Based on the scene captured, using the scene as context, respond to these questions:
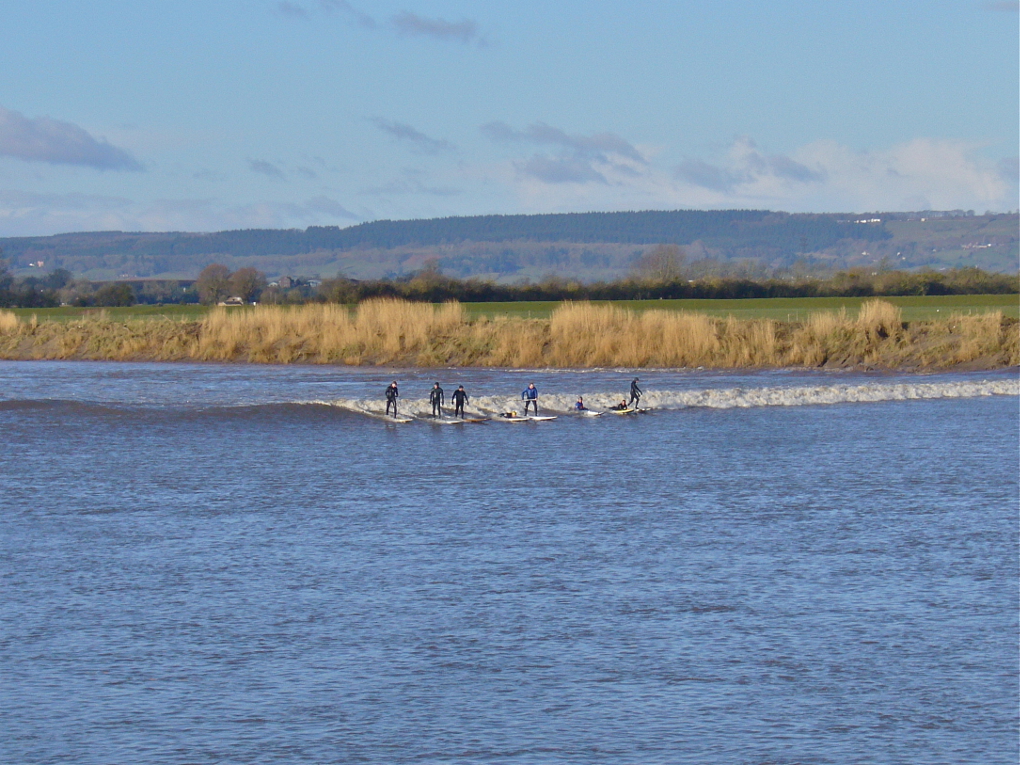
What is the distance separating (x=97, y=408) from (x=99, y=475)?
41.5ft

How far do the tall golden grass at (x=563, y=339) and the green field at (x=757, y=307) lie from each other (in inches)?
297

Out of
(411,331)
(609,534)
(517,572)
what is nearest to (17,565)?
(517,572)

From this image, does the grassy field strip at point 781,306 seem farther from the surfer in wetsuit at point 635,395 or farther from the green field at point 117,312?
the surfer in wetsuit at point 635,395

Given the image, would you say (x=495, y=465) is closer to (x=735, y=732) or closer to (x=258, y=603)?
(x=258, y=603)

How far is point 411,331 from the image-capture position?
2121 inches

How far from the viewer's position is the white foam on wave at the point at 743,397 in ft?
112

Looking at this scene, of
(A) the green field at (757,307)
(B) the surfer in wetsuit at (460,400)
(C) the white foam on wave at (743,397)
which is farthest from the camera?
(A) the green field at (757,307)

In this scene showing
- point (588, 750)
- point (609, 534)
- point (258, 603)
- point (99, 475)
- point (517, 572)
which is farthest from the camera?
point (99, 475)

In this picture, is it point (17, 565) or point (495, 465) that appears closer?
point (17, 565)

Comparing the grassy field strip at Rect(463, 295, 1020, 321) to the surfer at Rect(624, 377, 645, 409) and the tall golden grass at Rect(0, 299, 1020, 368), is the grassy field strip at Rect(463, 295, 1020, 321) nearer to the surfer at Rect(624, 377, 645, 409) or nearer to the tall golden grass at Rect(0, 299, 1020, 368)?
the tall golden grass at Rect(0, 299, 1020, 368)

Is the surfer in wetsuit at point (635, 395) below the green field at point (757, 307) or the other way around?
below

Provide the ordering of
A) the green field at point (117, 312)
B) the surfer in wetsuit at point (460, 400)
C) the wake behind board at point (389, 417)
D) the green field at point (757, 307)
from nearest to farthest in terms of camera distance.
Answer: the surfer in wetsuit at point (460, 400) → the wake behind board at point (389, 417) → the green field at point (757, 307) → the green field at point (117, 312)

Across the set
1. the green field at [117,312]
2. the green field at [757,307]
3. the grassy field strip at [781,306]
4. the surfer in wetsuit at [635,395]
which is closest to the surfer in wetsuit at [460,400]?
the surfer in wetsuit at [635,395]

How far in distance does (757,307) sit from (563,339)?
74.3 ft
